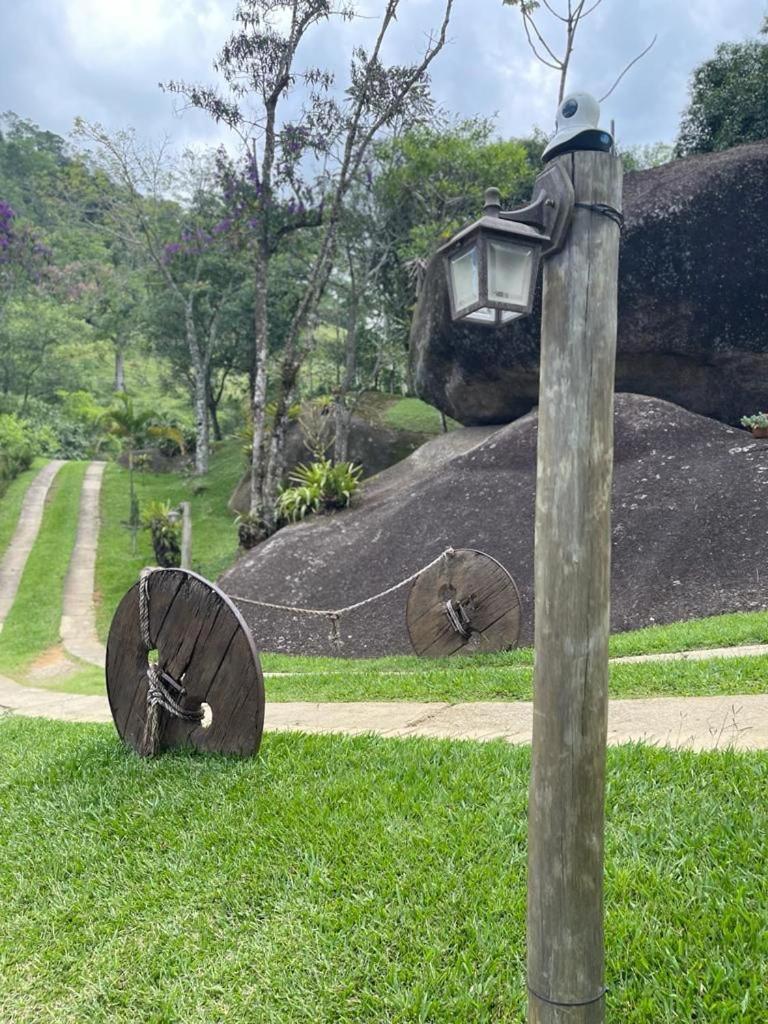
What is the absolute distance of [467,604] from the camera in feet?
22.6

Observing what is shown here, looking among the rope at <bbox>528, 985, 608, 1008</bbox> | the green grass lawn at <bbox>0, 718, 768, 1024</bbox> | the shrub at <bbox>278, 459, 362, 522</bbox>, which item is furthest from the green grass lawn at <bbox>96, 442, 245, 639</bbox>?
the rope at <bbox>528, 985, 608, 1008</bbox>

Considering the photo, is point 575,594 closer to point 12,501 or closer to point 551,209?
point 551,209

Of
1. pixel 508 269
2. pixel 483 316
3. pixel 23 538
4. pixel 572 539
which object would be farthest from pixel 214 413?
pixel 572 539

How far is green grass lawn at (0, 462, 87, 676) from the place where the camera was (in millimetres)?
12523

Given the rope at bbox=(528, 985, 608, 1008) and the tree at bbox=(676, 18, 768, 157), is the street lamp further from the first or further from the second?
the tree at bbox=(676, 18, 768, 157)

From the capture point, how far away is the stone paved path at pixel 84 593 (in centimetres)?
1281

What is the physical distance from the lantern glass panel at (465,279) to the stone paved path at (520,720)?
267 centimetres

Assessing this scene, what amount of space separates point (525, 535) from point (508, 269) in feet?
29.8

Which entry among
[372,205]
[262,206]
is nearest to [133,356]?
[372,205]

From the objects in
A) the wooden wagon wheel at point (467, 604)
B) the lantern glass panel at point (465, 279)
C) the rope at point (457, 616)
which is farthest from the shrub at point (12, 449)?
the lantern glass panel at point (465, 279)

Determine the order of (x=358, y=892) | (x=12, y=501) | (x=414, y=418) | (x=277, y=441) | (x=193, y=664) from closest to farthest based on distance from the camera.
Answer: (x=358, y=892)
(x=193, y=664)
(x=277, y=441)
(x=414, y=418)
(x=12, y=501)

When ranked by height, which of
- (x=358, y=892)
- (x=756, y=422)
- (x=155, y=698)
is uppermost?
(x=756, y=422)

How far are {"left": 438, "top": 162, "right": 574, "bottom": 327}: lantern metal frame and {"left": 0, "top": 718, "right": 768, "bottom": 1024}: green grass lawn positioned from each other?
1.96 metres

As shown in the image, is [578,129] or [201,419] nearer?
[578,129]
